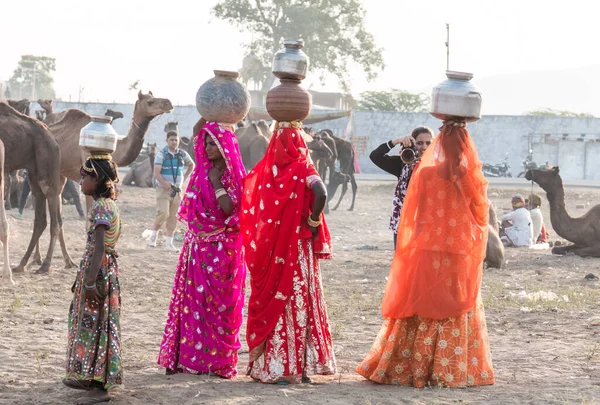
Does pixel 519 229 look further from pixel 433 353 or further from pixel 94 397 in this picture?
pixel 94 397

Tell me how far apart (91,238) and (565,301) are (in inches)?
240

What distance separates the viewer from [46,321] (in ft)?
26.3

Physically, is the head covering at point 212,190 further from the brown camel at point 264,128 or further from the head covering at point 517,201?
the brown camel at point 264,128

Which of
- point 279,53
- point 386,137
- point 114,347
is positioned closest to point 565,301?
point 279,53

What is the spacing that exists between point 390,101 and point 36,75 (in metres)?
42.0

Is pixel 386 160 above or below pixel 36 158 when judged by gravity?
above

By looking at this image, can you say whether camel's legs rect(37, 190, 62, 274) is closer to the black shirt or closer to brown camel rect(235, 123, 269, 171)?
the black shirt

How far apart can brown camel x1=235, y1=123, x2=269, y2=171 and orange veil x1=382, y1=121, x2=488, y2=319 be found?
45.0ft

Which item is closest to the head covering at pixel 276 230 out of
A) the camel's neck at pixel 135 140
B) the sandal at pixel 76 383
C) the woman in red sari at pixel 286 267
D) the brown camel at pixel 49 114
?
the woman in red sari at pixel 286 267

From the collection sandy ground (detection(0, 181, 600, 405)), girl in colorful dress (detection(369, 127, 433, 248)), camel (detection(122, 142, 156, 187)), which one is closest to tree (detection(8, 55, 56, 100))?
camel (detection(122, 142, 156, 187))

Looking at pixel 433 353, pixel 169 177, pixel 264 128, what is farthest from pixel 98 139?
pixel 264 128

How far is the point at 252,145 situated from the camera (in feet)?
65.1

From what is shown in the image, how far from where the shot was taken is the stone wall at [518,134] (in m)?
44.5

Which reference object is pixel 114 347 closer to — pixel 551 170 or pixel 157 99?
pixel 157 99
